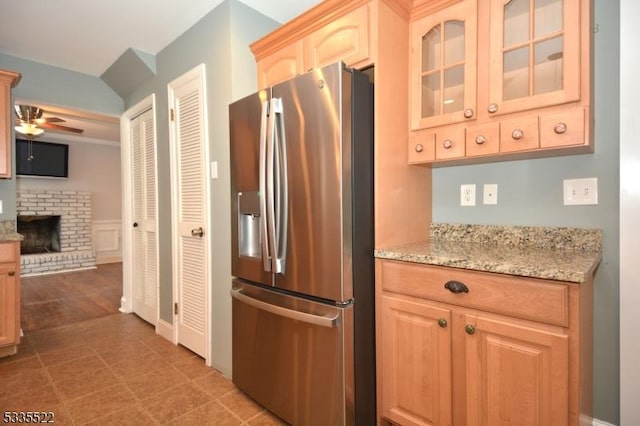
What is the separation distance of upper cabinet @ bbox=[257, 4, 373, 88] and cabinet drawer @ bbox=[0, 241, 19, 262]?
7.11 ft

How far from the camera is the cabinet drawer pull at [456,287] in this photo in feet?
4.03

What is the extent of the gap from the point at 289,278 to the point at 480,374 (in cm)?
86

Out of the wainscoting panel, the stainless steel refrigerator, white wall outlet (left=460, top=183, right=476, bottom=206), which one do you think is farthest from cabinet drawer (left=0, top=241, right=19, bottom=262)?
the wainscoting panel

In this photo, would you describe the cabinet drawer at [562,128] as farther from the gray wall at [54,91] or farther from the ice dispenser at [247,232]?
the gray wall at [54,91]

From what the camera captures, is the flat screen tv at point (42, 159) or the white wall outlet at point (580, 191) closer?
the white wall outlet at point (580, 191)

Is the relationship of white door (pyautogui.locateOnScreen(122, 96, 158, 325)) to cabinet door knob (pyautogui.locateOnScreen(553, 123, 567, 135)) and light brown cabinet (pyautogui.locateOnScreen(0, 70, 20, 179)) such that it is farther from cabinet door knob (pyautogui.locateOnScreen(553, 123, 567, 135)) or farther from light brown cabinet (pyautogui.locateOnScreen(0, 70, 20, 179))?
cabinet door knob (pyautogui.locateOnScreen(553, 123, 567, 135))

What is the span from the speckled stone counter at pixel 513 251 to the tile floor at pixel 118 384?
1.17 m

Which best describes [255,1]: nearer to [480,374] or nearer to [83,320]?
[480,374]

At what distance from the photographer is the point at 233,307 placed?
1858mm

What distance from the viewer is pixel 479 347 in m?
1.20

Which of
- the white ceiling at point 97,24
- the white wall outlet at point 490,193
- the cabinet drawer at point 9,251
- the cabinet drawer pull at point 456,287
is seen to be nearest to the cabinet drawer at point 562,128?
the white wall outlet at point 490,193

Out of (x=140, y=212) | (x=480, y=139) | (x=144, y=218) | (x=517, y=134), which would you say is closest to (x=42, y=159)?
(x=140, y=212)

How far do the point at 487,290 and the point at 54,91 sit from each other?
3839 mm

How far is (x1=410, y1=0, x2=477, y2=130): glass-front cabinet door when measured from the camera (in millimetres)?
1485
